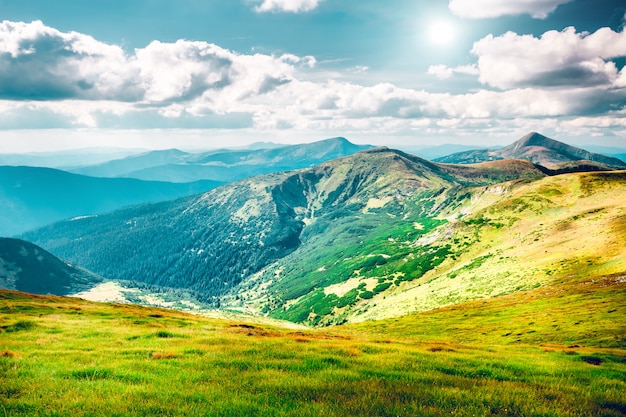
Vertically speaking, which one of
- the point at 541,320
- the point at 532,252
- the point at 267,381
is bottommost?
the point at 532,252

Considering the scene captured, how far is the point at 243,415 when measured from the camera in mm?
10516

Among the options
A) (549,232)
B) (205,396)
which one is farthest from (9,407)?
(549,232)

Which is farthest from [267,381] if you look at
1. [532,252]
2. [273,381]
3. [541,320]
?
[532,252]

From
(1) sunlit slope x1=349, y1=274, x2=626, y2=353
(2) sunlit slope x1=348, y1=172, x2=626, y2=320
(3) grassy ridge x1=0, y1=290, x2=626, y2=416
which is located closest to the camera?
(3) grassy ridge x1=0, y1=290, x2=626, y2=416

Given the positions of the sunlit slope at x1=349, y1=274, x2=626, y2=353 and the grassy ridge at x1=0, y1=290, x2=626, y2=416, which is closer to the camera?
the grassy ridge at x1=0, y1=290, x2=626, y2=416

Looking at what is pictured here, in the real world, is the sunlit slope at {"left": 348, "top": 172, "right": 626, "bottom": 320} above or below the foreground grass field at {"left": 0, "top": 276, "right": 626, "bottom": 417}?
below

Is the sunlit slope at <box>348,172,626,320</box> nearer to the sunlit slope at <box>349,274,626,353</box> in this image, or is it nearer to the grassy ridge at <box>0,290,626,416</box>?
the sunlit slope at <box>349,274,626,353</box>

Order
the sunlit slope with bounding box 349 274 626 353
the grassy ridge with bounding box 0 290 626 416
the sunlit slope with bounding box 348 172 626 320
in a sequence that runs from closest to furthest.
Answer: the grassy ridge with bounding box 0 290 626 416, the sunlit slope with bounding box 349 274 626 353, the sunlit slope with bounding box 348 172 626 320

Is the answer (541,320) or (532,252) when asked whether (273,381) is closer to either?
(541,320)

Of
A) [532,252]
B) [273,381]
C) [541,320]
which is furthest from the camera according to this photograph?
[532,252]

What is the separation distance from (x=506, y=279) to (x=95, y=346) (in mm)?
119144

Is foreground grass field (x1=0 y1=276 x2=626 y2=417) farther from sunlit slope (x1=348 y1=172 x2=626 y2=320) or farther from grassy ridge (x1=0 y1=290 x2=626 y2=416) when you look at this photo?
sunlit slope (x1=348 y1=172 x2=626 y2=320)

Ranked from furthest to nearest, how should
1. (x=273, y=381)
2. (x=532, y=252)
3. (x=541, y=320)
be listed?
(x=532, y=252), (x=541, y=320), (x=273, y=381)

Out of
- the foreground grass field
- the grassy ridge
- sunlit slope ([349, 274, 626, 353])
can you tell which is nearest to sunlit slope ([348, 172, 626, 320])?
sunlit slope ([349, 274, 626, 353])
